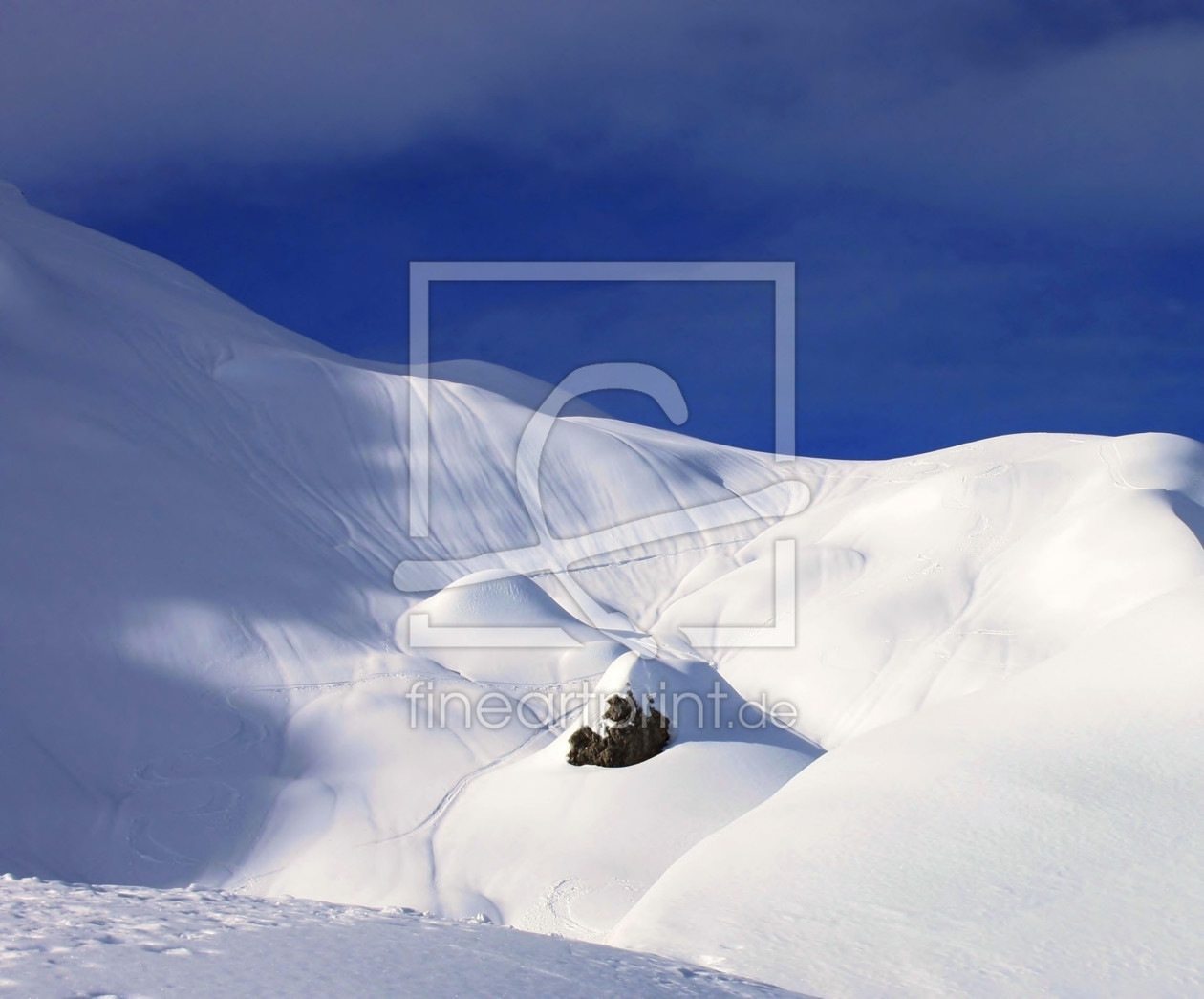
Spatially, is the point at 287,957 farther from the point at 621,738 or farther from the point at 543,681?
the point at 543,681

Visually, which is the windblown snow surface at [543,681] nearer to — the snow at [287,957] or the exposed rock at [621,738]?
the snow at [287,957]

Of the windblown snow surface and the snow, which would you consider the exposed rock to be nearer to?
the windblown snow surface

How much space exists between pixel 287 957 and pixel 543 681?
16.9 metres

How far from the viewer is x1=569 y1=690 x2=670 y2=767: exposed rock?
14898 millimetres

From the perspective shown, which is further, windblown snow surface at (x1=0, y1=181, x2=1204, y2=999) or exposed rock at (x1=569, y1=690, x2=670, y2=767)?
exposed rock at (x1=569, y1=690, x2=670, y2=767)

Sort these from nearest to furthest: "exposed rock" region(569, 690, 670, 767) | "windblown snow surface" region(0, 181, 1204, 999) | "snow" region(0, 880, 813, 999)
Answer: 1. "snow" region(0, 880, 813, 999)
2. "windblown snow surface" region(0, 181, 1204, 999)
3. "exposed rock" region(569, 690, 670, 767)

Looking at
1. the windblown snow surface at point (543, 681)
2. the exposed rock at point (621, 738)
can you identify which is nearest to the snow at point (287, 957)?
the windblown snow surface at point (543, 681)

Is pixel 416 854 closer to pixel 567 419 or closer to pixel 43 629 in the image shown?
pixel 43 629

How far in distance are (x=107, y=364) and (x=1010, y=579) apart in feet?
65.5

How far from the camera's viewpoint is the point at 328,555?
2453 centimetres

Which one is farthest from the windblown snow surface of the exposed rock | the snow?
the exposed rock

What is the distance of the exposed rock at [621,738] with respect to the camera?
1490cm

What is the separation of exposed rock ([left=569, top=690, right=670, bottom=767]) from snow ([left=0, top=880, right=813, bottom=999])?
10609mm

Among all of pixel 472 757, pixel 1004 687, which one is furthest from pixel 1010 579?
pixel 1004 687
